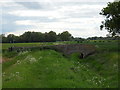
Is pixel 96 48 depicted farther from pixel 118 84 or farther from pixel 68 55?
pixel 118 84

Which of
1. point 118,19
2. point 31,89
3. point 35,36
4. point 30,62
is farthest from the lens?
point 35,36

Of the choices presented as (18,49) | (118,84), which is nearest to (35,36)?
(18,49)

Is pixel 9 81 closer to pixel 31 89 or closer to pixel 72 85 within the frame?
pixel 31 89

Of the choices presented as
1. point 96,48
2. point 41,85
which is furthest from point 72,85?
point 96,48

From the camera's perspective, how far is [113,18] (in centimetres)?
5816

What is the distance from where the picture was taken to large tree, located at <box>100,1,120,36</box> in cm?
5612

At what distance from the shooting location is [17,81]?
20.7 meters

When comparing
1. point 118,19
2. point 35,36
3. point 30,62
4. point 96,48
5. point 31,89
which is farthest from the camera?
point 35,36

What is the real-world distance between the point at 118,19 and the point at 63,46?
18.2m

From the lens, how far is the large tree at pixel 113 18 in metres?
56.1

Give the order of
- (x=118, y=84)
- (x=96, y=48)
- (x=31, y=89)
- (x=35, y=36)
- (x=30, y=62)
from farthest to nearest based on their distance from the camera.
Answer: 1. (x=35, y=36)
2. (x=96, y=48)
3. (x=30, y=62)
4. (x=118, y=84)
5. (x=31, y=89)

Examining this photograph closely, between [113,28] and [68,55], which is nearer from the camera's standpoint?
[113,28]

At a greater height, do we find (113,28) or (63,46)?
(113,28)

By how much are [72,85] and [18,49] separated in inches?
1937
